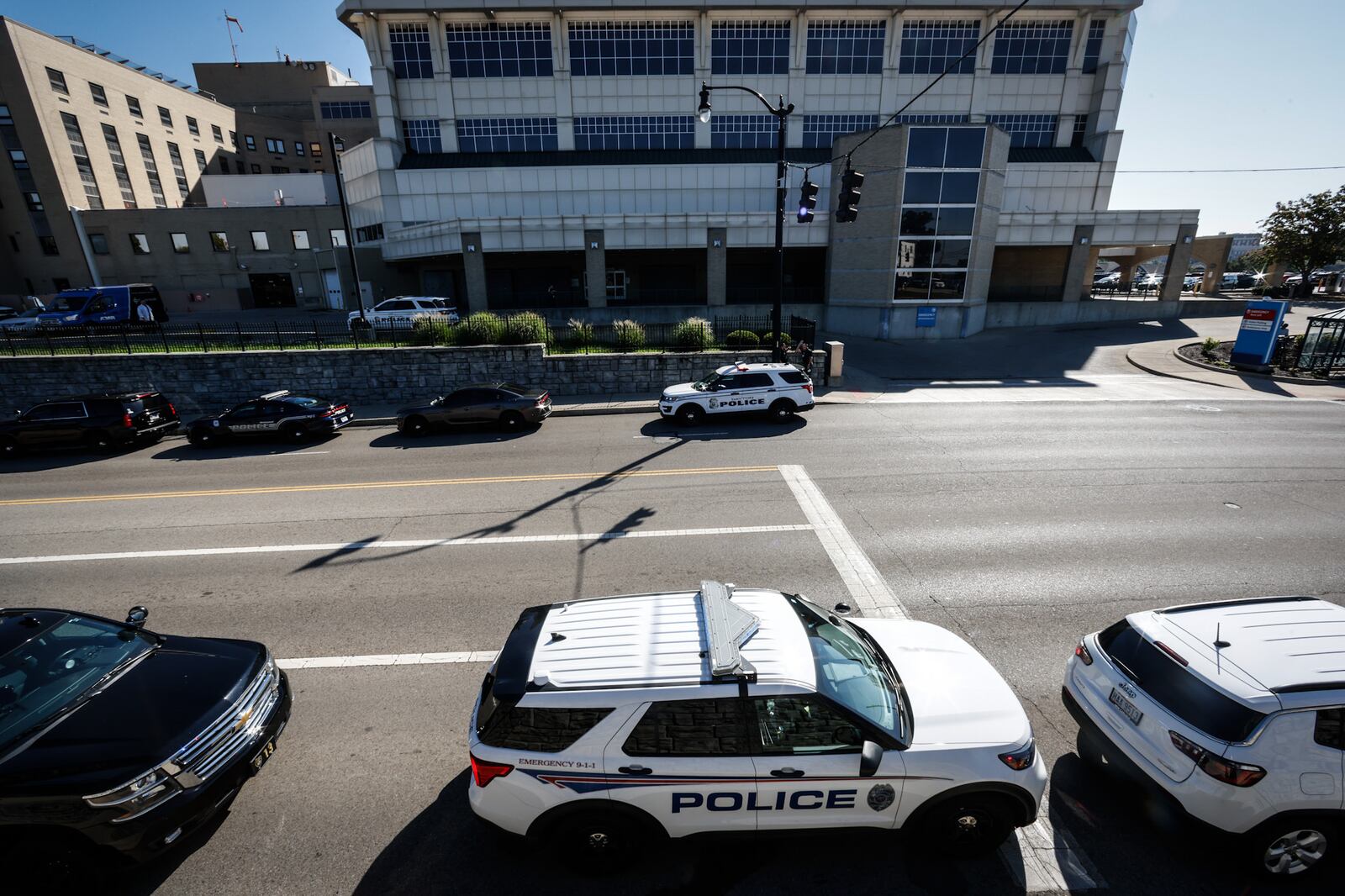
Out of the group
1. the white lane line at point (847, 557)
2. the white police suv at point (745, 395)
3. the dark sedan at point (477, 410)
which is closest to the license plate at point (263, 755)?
the white lane line at point (847, 557)

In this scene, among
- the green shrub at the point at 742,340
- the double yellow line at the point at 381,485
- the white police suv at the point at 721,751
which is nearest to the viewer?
the white police suv at the point at 721,751

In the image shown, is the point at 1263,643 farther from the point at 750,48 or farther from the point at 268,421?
the point at 750,48

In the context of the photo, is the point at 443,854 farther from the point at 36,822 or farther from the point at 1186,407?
the point at 1186,407

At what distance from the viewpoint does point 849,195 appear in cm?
1361

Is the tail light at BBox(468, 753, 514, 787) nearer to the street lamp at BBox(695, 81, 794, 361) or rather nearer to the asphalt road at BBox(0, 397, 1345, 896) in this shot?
the asphalt road at BBox(0, 397, 1345, 896)

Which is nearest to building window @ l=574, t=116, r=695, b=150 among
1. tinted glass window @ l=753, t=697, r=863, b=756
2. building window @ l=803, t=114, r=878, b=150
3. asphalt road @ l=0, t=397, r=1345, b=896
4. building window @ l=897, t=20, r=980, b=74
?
building window @ l=803, t=114, r=878, b=150

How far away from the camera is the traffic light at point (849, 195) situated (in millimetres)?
13352

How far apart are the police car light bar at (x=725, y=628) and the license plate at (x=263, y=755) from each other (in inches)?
149

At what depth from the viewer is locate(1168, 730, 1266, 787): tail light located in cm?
357

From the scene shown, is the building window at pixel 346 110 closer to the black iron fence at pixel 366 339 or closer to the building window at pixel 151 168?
the building window at pixel 151 168

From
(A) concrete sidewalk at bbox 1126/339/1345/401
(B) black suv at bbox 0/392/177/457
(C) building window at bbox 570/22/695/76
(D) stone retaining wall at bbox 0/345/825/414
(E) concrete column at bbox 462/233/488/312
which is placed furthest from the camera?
(C) building window at bbox 570/22/695/76

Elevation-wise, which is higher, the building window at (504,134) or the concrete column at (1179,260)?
the building window at (504,134)

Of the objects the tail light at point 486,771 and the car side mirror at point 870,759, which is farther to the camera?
the tail light at point 486,771

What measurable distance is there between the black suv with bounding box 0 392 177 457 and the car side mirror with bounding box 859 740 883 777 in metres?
19.2
